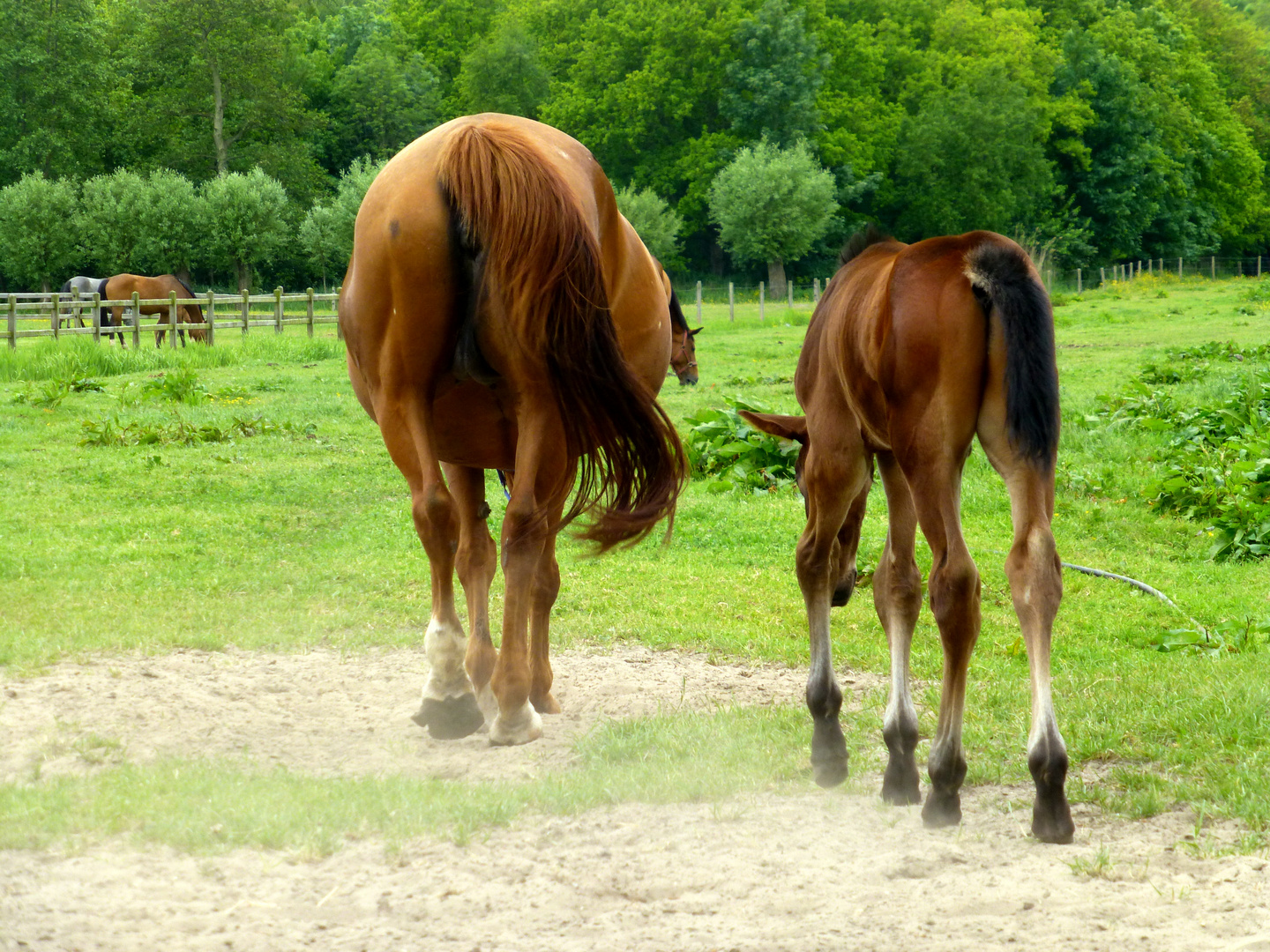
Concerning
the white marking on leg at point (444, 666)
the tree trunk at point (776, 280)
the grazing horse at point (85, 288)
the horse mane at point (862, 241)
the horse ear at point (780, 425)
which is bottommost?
the white marking on leg at point (444, 666)

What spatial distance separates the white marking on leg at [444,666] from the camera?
441 centimetres

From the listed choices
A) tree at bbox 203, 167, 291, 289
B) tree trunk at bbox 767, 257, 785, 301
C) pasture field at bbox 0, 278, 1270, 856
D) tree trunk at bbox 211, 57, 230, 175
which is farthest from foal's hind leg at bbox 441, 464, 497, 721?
tree trunk at bbox 211, 57, 230, 175

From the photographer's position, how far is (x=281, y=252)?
51.8 m

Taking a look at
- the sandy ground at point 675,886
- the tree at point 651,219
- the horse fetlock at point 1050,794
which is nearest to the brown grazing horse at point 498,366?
the sandy ground at point 675,886

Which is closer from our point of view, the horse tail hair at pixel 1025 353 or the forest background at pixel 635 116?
the horse tail hair at pixel 1025 353

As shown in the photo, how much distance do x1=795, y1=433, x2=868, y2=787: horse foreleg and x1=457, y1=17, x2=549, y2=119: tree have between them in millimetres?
64480

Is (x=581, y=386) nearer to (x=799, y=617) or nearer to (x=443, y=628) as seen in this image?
(x=443, y=628)

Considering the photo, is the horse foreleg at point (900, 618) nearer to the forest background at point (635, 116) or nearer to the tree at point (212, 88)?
the forest background at point (635, 116)

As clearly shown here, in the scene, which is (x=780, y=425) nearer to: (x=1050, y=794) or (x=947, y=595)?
(x=947, y=595)

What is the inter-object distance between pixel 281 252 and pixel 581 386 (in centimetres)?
5092

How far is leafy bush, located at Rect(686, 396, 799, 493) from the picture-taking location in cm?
1047

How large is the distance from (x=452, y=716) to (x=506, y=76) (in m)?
65.7

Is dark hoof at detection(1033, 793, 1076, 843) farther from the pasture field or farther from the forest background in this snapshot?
the forest background

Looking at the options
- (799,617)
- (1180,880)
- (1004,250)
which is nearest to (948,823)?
(1180,880)
